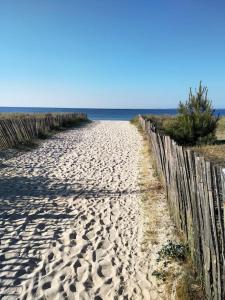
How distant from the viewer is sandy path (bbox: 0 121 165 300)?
363 centimetres

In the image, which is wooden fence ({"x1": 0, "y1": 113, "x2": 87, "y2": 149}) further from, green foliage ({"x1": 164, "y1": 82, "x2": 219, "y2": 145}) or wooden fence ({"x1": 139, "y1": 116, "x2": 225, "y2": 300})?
wooden fence ({"x1": 139, "y1": 116, "x2": 225, "y2": 300})

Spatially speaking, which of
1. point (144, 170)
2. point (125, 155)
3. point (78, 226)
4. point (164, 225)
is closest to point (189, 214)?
point (164, 225)

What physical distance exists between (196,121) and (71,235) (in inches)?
Result: 411

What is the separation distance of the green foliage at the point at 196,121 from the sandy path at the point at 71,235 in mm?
5691

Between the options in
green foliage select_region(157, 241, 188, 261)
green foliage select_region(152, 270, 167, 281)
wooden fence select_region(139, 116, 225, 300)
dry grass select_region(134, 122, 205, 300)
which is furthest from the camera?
green foliage select_region(157, 241, 188, 261)

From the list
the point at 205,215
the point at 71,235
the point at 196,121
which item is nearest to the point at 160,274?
the point at 205,215

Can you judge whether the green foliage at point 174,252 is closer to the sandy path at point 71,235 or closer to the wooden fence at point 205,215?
the wooden fence at point 205,215

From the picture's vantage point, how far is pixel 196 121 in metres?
14.1

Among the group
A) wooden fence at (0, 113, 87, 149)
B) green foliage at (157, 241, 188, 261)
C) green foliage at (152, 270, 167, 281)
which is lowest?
green foliage at (152, 270, 167, 281)

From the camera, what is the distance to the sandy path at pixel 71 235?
3.63m

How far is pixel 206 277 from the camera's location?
10.6 ft

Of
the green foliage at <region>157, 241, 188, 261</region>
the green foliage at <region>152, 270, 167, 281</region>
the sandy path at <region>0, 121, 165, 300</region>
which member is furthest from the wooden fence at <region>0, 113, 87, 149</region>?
the green foliage at <region>152, 270, 167, 281</region>

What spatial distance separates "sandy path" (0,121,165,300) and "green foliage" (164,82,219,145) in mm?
5691

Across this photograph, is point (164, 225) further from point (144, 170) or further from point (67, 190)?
point (144, 170)
